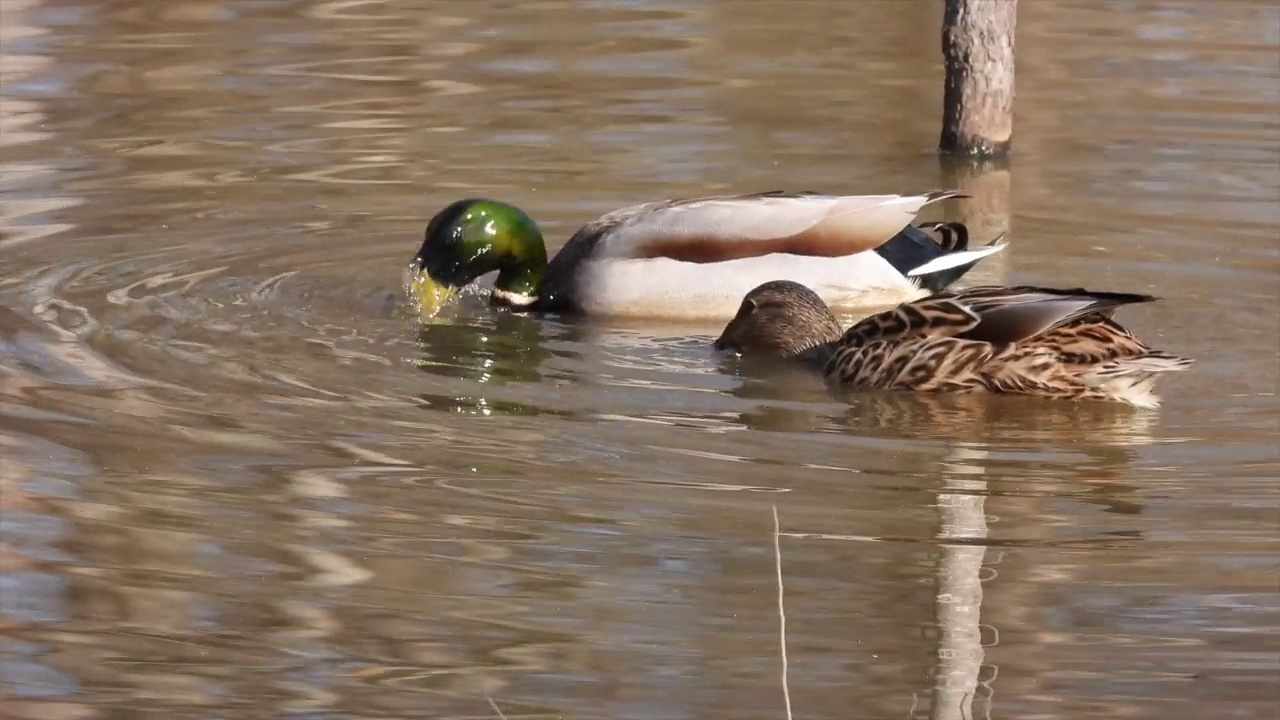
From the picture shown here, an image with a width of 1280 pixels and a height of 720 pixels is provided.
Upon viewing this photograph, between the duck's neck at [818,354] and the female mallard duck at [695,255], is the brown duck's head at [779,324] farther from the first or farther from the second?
the female mallard duck at [695,255]

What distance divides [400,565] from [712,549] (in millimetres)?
863

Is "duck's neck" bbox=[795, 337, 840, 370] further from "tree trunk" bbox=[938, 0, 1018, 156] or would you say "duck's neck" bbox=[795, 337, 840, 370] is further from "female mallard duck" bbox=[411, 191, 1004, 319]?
"tree trunk" bbox=[938, 0, 1018, 156]

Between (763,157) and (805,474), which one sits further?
(763,157)

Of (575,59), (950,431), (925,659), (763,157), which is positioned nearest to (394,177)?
(763,157)

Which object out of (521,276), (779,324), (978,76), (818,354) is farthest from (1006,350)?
(978,76)

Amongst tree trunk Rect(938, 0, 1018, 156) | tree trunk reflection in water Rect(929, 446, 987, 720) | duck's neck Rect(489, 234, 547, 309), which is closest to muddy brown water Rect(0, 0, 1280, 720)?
tree trunk reflection in water Rect(929, 446, 987, 720)

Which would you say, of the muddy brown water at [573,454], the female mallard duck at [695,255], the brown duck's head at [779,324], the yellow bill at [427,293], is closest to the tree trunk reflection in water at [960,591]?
the muddy brown water at [573,454]

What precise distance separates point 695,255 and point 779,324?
0.93 metres

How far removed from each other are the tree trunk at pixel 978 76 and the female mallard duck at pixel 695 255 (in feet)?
9.39

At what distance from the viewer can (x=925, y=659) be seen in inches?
219

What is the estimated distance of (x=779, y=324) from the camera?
357 inches

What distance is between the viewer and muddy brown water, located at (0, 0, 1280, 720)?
554 cm

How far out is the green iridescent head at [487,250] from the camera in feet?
32.8

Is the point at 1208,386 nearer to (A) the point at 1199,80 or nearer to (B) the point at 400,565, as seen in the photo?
(B) the point at 400,565
